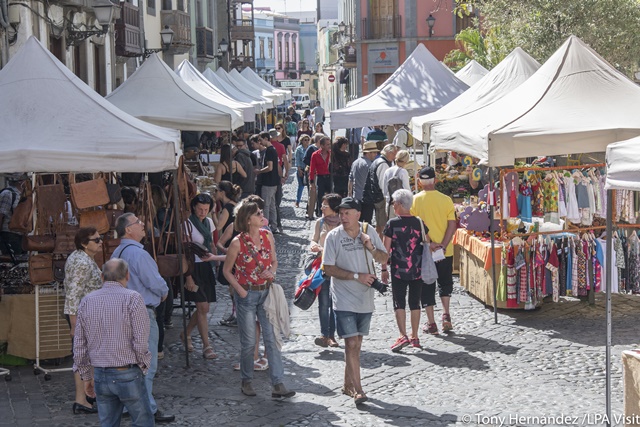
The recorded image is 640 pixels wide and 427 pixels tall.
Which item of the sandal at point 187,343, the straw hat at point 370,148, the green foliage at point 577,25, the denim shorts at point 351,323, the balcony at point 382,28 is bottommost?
the sandal at point 187,343

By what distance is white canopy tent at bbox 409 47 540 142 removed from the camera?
13703 mm

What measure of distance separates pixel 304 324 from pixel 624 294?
12.0 ft

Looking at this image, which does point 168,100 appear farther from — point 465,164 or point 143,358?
point 143,358

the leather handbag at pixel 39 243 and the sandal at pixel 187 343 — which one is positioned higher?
the leather handbag at pixel 39 243

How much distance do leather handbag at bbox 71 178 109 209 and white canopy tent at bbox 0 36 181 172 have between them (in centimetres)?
39

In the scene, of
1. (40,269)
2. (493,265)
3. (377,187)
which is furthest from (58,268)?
(377,187)

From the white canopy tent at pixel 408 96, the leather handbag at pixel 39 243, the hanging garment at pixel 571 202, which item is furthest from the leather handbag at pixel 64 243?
the white canopy tent at pixel 408 96

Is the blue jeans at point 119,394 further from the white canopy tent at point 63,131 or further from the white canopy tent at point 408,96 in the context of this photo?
the white canopy tent at point 408,96

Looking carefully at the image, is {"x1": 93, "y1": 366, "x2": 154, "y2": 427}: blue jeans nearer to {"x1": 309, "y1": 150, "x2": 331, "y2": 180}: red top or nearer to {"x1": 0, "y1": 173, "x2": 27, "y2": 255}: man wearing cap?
{"x1": 0, "y1": 173, "x2": 27, "y2": 255}: man wearing cap

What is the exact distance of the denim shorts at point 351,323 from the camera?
8070 millimetres

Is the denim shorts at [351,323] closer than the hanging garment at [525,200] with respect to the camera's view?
Yes

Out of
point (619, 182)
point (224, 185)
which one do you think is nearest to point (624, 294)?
point (224, 185)

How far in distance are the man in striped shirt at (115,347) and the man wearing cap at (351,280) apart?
2094 mm

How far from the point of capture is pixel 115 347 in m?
6.23
